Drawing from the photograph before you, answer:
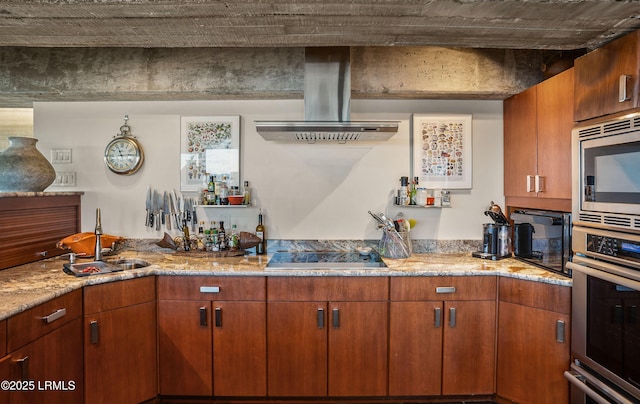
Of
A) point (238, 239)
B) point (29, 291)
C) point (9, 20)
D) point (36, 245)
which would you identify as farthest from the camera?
point (238, 239)

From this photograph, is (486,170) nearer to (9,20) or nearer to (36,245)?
(9,20)

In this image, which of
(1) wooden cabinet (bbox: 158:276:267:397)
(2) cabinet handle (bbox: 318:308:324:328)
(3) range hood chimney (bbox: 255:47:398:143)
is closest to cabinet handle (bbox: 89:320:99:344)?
(1) wooden cabinet (bbox: 158:276:267:397)

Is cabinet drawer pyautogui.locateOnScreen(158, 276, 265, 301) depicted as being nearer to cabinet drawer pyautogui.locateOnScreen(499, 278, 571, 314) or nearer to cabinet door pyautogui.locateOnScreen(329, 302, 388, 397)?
cabinet door pyautogui.locateOnScreen(329, 302, 388, 397)

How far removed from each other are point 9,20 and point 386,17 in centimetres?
175

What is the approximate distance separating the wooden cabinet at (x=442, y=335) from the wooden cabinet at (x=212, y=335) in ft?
2.77

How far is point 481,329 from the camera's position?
229cm

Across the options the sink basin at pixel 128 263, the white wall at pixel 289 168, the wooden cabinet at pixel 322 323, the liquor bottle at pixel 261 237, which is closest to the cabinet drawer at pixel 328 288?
the wooden cabinet at pixel 322 323

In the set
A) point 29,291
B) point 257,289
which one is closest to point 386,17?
point 257,289

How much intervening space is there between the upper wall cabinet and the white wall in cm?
100

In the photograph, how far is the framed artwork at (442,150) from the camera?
2.89 meters

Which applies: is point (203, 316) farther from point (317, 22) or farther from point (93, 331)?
point (317, 22)

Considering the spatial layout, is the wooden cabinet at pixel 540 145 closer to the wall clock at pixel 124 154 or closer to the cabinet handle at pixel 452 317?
the cabinet handle at pixel 452 317

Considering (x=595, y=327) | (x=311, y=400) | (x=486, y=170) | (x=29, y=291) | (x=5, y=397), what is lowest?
(x=311, y=400)

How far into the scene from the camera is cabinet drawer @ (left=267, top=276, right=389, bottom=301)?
2273mm
